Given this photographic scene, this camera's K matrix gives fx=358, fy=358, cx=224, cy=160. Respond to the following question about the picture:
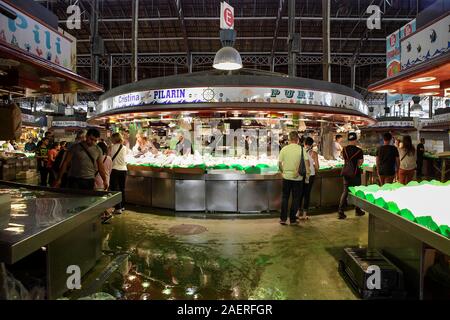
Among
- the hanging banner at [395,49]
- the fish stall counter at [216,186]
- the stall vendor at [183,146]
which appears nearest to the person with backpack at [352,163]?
the fish stall counter at [216,186]

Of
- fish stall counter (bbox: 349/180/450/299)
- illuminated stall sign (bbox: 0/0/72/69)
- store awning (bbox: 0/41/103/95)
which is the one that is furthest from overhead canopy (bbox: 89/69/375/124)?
fish stall counter (bbox: 349/180/450/299)

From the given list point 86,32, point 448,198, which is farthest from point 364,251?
point 86,32

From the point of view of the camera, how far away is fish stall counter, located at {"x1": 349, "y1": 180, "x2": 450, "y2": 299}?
323 centimetres

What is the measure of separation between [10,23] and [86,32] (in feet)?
71.8

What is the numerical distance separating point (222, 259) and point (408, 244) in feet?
8.22

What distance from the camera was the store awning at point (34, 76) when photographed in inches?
129

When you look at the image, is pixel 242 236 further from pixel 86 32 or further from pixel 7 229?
pixel 86 32

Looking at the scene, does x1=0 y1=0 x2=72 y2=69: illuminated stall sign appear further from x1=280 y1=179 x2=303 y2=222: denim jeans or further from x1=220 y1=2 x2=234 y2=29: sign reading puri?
x1=220 y1=2 x2=234 y2=29: sign reading puri

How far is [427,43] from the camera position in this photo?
247 inches

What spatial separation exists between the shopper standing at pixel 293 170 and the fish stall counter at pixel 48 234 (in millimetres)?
3565

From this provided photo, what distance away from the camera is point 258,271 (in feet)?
15.7

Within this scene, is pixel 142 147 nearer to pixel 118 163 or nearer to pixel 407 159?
pixel 118 163

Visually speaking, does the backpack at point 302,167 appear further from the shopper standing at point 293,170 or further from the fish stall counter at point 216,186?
the fish stall counter at point 216,186

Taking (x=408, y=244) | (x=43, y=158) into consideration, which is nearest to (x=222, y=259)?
(x=408, y=244)
